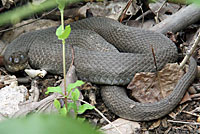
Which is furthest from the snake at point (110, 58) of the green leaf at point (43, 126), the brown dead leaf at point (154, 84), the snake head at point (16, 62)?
the green leaf at point (43, 126)

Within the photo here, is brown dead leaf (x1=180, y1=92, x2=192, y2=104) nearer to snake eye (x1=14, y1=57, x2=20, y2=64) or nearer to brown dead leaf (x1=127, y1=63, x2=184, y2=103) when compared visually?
brown dead leaf (x1=127, y1=63, x2=184, y2=103)

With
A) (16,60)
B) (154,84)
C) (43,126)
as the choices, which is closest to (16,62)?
(16,60)

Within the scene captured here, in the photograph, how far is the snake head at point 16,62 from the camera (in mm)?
4660

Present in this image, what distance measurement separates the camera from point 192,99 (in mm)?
3732

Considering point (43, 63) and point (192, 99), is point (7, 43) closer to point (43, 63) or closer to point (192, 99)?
point (43, 63)

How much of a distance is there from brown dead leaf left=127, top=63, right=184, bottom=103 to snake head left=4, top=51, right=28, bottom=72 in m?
2.03

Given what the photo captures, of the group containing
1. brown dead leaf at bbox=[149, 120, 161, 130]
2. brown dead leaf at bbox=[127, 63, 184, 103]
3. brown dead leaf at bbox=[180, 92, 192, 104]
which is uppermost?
brown dead leaf at bbox=[127, 63, 184, 103]

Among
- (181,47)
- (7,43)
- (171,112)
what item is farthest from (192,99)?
(7,43)

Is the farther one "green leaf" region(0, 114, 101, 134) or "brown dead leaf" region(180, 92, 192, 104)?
"brown dead leaf" region(180, 92, 192, 104)

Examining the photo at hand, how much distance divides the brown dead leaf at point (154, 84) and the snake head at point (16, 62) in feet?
6.66

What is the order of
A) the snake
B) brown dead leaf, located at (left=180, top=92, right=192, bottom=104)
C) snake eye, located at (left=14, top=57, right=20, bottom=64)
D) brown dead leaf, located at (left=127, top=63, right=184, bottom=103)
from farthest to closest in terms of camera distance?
snake eye, located at (left=14, top=57, right=20, bottom=64)
brown dead leaf, located at (left=127, top=63, right=184, bottom=103)
brown dead leaf, located at (left=180, top=92, right=192, bottom=104)
the snake

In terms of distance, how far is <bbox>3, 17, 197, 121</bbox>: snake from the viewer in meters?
3.56

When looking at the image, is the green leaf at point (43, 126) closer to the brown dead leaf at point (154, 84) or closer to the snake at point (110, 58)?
the snake at point (110, 58)

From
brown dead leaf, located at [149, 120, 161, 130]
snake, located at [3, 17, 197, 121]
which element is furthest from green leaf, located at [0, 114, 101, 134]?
brown dead leaf, located at [149, 120, 161, 130]
